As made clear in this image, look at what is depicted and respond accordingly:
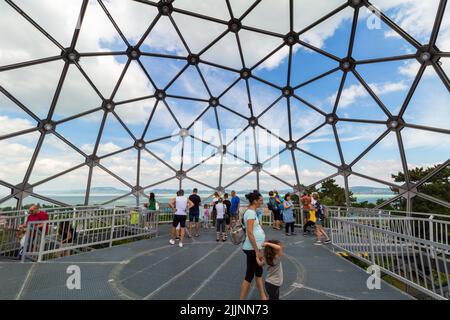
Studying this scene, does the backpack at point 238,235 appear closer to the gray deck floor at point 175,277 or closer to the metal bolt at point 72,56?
the gray deck floor at point 175,277

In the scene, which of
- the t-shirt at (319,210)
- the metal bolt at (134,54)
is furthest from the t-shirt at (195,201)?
the metal bolt at (134,54)

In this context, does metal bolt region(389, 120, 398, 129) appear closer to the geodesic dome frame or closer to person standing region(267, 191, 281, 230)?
the geodesic dome frame

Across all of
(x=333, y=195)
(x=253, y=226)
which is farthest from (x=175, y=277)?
(x=333, y=195)

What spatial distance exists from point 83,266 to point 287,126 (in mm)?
12971

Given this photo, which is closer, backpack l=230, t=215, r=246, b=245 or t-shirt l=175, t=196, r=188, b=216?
backpack l=230, t=215, r=246, b=245

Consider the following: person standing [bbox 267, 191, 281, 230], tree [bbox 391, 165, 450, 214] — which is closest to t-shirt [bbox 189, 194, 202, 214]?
person standing [bbox 267, 191, 281, 230]

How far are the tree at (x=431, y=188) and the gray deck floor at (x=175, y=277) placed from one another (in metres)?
6.64

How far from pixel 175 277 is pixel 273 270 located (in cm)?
238

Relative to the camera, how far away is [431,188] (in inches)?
390

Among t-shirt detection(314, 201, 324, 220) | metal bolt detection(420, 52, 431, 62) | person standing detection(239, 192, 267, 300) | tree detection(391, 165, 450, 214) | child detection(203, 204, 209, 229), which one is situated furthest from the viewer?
child detection(203, 204, 209, 229)

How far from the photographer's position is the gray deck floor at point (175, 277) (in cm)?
382

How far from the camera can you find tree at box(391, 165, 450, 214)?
9.46 m

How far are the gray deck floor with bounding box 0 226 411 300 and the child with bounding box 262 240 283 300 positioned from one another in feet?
2.72
